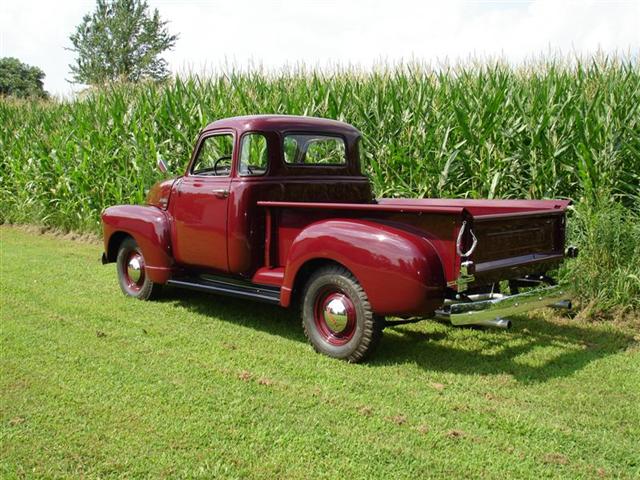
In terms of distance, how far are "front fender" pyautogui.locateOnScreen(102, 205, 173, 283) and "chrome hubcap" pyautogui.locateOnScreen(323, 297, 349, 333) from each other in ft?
7.43

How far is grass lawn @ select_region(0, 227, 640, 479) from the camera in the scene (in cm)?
355

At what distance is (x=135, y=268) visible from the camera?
24.6 feet

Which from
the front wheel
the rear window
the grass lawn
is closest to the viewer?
the grass lawn

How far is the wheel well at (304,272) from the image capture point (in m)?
5.42

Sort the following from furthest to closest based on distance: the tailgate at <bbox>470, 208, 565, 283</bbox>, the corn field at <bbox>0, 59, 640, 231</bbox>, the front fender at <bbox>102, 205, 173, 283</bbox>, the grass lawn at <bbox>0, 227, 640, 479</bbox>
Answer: the corn field at <bbox>0, 59, 640, 231</bbox>
the front fender at <bbox>102, 205, 173, 283</bbox>
the tailgate at <bbox>470, 208, 565, 283</bbox>
the grass lawn at <bbox>0, 227, 640, 479</bbox>

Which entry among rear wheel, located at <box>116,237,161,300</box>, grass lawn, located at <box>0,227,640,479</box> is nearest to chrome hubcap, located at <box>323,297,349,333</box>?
grass lawn, located at <box>0,227,640,479</box>

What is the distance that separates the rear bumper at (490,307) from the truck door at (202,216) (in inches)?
91.5

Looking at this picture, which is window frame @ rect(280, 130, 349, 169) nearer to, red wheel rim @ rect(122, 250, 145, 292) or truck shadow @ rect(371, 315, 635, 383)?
truck shadow @ rect(371, 315, 635, 383)

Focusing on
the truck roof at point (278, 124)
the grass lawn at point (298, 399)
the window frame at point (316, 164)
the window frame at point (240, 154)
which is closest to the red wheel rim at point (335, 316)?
the grass lawn at point (298, 399)

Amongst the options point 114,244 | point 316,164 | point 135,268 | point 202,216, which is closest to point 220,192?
point 202,216

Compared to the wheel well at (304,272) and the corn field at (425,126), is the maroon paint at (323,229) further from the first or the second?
the corn field at (425,126)

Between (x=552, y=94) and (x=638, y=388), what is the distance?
3763 millimetres

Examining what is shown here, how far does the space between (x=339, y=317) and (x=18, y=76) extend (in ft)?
201

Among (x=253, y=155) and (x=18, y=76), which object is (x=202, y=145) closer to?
(x=253, y=155)
